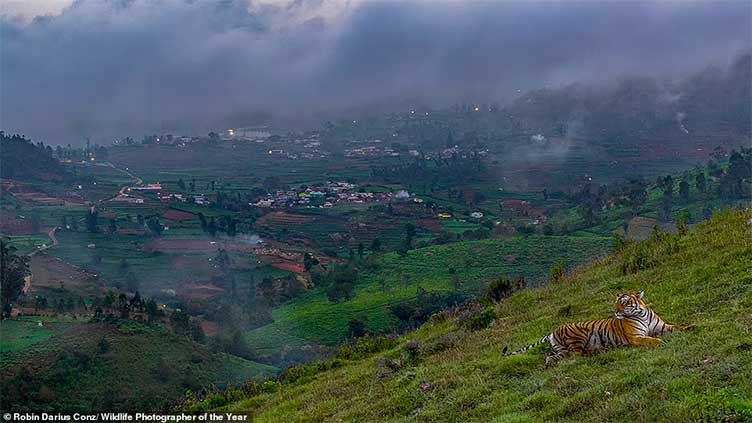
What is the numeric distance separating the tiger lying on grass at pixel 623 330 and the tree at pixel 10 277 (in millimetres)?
36941

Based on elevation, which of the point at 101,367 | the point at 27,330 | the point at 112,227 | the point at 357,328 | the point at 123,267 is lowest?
the point at 357,328

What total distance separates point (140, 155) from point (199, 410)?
140951 millimetres

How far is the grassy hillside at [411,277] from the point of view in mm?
41531

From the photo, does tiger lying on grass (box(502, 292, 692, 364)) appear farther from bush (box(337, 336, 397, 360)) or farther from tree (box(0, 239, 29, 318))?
tree (box(0, 239, 29, 318))

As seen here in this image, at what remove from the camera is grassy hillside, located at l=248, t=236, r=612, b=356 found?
136 feet

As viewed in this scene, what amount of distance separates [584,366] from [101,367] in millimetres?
24843

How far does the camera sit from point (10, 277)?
4238 cm

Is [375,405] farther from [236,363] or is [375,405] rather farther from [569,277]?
[236,363]

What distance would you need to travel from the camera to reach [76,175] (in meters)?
108

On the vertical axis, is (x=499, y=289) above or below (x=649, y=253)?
below

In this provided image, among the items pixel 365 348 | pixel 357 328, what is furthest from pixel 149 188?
pixel 365 348

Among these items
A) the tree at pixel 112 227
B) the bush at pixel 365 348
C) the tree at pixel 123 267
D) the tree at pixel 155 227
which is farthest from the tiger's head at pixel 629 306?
the tree at pixel 112 227

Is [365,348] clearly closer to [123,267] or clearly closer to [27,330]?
[27,330]

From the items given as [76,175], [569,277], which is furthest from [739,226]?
[76,175]
